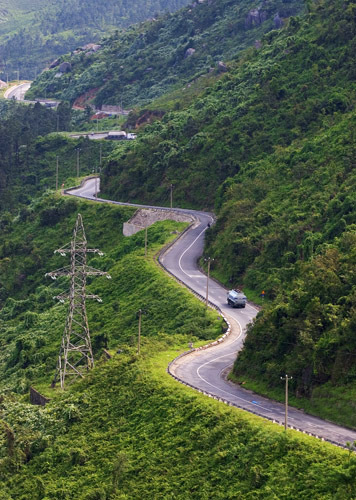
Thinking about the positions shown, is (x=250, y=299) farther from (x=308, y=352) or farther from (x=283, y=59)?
(x=283, y=59)

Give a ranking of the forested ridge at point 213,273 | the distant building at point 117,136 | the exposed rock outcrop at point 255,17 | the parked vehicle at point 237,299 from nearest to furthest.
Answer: the forested ridge at point 213,273 < the parked vehicle at point 237,299 < the distant building at point 117,136 < the exposed rock outcrop at point 255,17

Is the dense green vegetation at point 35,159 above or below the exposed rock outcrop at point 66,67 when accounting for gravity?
below

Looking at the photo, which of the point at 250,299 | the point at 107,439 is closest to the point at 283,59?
the point at 250,299

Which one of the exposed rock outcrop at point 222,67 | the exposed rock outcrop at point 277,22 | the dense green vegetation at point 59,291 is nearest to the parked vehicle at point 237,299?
the dense green vegetation at point 59,291

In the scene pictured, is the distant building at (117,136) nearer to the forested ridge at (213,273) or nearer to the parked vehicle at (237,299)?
the forested ridge at (213,273)

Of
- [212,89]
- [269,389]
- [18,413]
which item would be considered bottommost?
[18,413]
